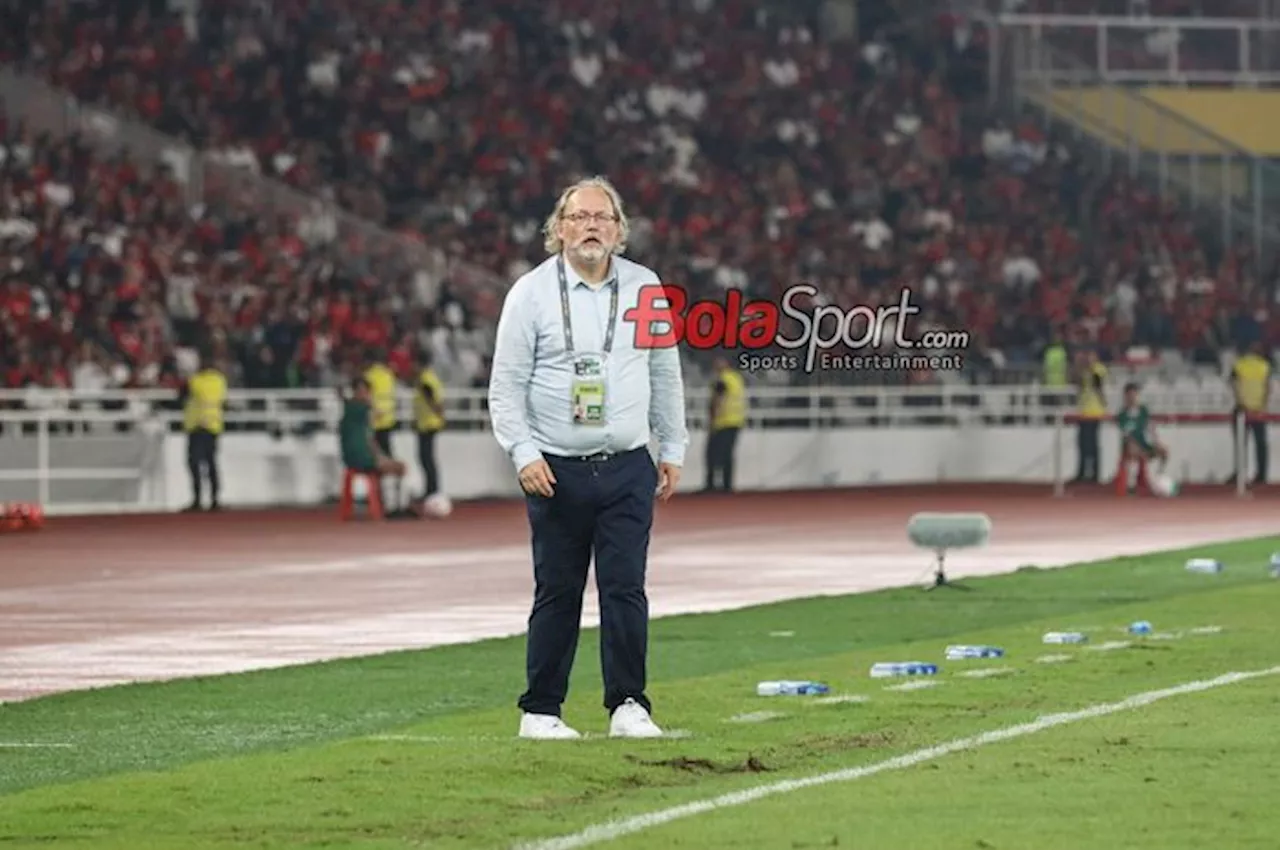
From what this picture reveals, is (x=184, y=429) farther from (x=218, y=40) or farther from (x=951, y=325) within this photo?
(x=951, y=325)

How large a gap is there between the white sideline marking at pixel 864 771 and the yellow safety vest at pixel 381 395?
2389 cm

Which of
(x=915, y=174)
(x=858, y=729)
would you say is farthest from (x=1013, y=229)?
(x=858, y=729)

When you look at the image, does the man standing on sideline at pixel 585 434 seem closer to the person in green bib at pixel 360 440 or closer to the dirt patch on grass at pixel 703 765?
the dirt patch on grass at pixel 703 765

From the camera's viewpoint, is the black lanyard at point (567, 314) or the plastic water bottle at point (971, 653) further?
the plastic water bottle at point (971, 653)

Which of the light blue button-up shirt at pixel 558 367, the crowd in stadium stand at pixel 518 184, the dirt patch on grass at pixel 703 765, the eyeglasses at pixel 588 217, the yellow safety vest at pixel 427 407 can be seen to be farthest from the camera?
the crowd in stadium stand at pixel 518 184

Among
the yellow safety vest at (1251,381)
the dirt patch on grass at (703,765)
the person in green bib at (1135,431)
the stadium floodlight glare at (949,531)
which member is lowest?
the dirt patch on grass at (703,765)

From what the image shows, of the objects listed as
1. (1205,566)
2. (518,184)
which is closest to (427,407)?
(518,184)

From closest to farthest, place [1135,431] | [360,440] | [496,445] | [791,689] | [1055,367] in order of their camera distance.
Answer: [791,689], [360,440], [1135,431], [496,445], [1055,367]

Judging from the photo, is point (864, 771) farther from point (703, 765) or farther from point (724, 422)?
point (724, 422)

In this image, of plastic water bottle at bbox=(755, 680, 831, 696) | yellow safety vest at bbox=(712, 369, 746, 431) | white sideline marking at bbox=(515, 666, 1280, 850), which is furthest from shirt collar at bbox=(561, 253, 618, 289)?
yellow safety vest at bbox=(712, 369, 746, 431)

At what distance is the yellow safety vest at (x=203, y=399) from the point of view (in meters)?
38.4

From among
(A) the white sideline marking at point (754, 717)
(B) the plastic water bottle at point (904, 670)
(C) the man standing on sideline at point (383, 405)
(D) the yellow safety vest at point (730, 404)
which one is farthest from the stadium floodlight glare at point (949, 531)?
(D) the yellow safety vest at point (730, 404)

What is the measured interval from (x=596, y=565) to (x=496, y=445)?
31.3 m

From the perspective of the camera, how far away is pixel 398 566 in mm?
28062
